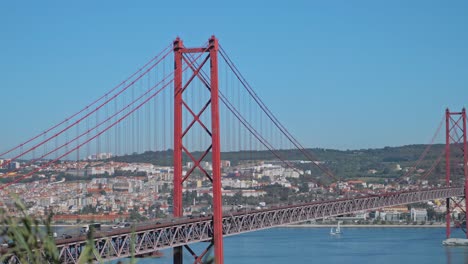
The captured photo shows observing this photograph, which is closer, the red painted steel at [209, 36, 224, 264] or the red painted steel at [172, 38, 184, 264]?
the red painted steel at [209, 36, 224, 264]

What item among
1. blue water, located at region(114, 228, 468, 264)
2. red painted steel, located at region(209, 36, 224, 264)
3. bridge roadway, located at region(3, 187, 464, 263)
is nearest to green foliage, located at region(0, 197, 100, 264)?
bridge roadway, located at region(3, 187, 464, 263)

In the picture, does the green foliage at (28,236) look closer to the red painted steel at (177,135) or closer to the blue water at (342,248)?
the red painted steel at (177,135)

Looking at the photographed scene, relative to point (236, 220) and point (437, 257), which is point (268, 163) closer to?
point (437, 257)

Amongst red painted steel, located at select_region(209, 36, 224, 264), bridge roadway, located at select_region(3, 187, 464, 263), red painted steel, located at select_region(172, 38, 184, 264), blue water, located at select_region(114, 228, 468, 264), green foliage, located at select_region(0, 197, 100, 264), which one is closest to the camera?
green foliage, located at select_region(0, 197, 100, 264)

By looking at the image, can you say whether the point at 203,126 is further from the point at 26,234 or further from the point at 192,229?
the point at 26,234

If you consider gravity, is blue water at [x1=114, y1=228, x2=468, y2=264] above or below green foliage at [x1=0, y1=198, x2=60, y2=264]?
below

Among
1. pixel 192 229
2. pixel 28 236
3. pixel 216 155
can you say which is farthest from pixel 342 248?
pixel 28 236

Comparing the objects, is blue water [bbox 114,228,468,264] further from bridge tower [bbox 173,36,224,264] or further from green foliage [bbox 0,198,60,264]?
green foliage [bbox 0,198,60,264]
